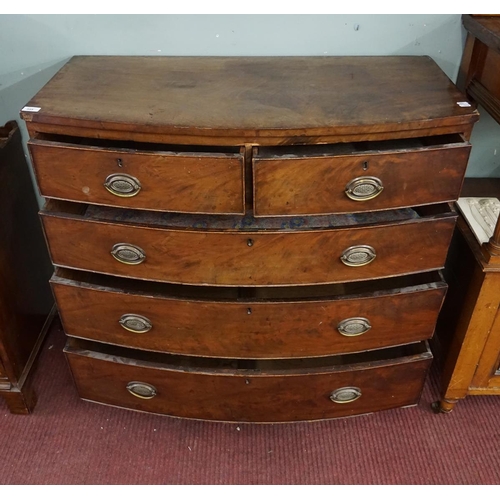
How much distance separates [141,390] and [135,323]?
221 millimetres

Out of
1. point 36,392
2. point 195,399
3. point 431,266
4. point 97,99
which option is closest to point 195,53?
point 97,99

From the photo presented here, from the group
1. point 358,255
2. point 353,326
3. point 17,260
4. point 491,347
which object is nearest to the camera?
point 358,255

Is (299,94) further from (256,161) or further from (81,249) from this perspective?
(81,249)

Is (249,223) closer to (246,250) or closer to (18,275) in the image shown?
(246,250)

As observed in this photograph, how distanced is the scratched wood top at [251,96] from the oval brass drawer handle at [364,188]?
0.10 metres

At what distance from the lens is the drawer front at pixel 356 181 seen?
1028 mm

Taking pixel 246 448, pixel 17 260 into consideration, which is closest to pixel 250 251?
pixel 246 448

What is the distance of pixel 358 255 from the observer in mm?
1161

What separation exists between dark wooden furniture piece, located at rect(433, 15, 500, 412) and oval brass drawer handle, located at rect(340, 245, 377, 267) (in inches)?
11.4

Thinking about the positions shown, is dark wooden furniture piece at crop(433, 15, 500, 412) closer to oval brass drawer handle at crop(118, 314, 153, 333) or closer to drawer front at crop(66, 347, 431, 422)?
drawer front at crop(66, 347, 431, 422)

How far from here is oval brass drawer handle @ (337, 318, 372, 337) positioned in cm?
126
